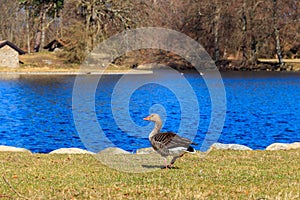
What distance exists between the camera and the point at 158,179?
10.5m

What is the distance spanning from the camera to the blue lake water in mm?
24781

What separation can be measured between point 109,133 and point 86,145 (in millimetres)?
3832

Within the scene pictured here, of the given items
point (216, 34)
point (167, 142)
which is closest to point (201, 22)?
point (216, 34)

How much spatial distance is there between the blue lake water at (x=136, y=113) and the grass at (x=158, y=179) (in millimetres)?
8350

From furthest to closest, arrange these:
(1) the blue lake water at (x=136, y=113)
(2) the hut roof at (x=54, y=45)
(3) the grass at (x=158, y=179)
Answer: (2) the hut roof at (x=54, y=45) < (1) the blue lake water at (x=136, y=113) < (3) the grass at (x=158, y=179)

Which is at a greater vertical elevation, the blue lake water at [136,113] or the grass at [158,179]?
the grass at [158,179]

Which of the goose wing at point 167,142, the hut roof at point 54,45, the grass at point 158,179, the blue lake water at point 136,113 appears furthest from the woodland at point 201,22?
the goose wing at point 167,142

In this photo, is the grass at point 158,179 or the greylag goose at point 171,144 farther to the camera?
the greylag goose at point 171,144

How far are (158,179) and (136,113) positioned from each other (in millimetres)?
25853

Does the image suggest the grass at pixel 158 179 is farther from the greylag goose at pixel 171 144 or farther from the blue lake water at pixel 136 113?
the blue lake water at pixel 136 113

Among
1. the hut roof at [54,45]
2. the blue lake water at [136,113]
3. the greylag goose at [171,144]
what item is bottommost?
the hut roof at [54,45]

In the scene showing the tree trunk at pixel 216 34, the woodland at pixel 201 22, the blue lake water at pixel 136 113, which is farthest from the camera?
the tree trunk at pixel 216 34

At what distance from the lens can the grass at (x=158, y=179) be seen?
9062 millimetres

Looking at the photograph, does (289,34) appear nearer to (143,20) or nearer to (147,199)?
(143,20)
